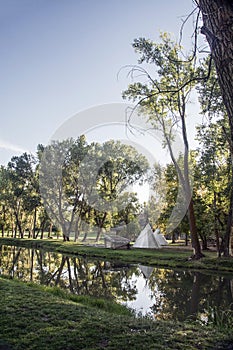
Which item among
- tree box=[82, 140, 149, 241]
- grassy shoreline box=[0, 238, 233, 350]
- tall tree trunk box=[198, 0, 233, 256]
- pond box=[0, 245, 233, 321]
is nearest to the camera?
tall tree trunk box=[198, 0, 233, 256]

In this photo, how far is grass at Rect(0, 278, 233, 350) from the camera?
4.85 metres

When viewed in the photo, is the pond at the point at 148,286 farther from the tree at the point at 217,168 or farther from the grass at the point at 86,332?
the tree at the point at 217,168

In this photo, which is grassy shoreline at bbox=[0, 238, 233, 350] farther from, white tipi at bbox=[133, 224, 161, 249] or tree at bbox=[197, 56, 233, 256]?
white tipi at bbox=[133, 224, 161, 249]

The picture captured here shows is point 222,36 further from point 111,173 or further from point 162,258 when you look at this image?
point 111,173

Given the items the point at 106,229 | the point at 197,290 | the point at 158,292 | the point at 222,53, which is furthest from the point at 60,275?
the point at 106,229

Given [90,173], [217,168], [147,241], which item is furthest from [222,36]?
[90,173]

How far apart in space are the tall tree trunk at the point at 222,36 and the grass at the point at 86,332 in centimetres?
338

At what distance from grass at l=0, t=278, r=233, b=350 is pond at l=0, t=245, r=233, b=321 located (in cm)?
252

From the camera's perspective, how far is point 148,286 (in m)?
14.4

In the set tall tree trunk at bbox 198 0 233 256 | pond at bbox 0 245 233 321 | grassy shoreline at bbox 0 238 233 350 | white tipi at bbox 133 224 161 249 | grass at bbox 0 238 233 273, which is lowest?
pond at bbox 0 245 233 321

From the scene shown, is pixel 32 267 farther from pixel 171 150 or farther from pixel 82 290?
pixel 171 150

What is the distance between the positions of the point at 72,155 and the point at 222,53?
37785mm

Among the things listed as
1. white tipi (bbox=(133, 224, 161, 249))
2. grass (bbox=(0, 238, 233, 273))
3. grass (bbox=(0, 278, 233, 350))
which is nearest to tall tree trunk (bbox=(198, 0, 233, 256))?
grass (bbox=(0, 278, 233, 350))

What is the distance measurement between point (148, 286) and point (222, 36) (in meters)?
12.7
